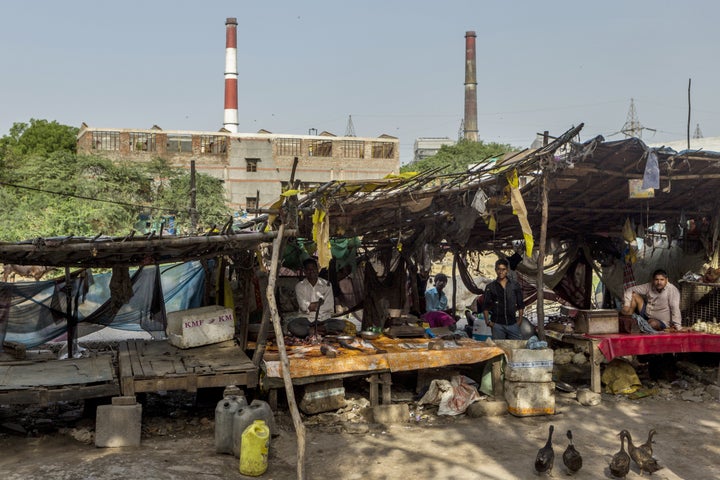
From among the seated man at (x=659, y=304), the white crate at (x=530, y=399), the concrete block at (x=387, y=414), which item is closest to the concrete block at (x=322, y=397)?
the concrete block at (x=387, y=414)

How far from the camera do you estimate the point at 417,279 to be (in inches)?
512

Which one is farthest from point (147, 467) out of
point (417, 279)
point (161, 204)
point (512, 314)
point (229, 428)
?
point (161, 204)

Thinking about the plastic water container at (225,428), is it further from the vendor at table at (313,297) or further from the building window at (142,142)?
the building window at (142,142)

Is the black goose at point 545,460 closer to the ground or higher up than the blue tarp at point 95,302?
closer to the ground

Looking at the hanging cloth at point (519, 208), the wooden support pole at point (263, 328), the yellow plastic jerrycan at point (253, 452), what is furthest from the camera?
the hanging cloth at point (519, 208)

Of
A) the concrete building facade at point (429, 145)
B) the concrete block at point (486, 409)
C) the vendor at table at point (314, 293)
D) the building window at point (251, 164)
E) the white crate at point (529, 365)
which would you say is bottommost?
the concrete block at point (486, 409)

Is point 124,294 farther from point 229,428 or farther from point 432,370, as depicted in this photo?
point 432,370

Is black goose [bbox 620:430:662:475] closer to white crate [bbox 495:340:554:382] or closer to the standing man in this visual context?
white crate [bbox 495:340:554:382]

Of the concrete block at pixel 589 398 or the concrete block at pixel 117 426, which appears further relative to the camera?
the concrete block at pixel 589 398

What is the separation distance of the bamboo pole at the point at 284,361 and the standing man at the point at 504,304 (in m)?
3.63

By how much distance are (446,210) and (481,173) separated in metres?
1.17

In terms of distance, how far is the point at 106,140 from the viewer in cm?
3853

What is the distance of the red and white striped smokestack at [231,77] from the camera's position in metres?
42.7

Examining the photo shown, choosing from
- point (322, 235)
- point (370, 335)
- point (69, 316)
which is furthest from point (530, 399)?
point (69, 316)
